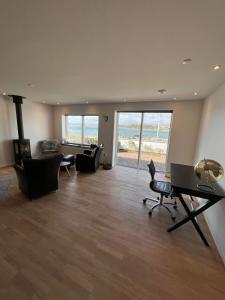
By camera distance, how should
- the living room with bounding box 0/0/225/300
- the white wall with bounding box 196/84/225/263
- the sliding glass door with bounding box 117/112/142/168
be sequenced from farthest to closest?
the sliding glass door with bounding box 117/112/142/168 < the white wall with bounding box 196/84/225/263 < the living room with bounding box 0/0/225/300

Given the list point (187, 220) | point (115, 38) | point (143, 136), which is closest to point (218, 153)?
point (187, 220)

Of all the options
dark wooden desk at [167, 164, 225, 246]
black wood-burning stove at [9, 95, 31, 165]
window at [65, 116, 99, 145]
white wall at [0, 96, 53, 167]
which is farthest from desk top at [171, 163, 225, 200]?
white wall at [0, 96, 53, 167]

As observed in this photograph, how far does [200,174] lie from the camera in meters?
2.18

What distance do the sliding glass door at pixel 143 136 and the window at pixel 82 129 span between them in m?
1.21

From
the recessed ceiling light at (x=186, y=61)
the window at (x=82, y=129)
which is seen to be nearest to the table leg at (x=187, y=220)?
the recessed ceiling light at (x=186, y=61)

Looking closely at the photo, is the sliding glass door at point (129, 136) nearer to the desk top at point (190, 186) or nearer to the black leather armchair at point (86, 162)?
the black leather armchair at point (86, 162)

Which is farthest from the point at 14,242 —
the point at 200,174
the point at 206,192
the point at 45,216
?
the point at 200,174

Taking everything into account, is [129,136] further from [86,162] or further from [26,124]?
[26,124]

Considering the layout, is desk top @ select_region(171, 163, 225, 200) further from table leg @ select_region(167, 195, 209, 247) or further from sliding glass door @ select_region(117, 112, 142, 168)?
sliding glass door @ select_region(117, 112, 142, 168)

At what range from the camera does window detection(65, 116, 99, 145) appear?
20.9ft

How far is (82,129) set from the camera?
667 centimetres

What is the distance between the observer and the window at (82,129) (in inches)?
250

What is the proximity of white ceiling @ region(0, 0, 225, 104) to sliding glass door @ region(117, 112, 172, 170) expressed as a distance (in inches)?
102

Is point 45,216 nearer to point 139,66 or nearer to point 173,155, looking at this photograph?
point 139,66
